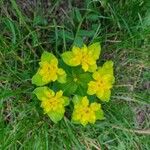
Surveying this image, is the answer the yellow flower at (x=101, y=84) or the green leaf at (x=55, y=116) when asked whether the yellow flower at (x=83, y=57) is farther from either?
the green leaf at (x=55, y=116)

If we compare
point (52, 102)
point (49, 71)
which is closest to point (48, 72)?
point (49, 71)

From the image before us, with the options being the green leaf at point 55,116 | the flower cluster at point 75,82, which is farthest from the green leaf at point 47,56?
A: the green leaf at point 55,116

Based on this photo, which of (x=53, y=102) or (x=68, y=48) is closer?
(x=53, y=102)

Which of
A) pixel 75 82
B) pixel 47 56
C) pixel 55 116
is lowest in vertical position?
pixel 55 116

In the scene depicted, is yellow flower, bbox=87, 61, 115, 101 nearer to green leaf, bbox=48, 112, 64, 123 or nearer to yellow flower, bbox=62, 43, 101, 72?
yellow flower, bbox=62, 43, 101, 72

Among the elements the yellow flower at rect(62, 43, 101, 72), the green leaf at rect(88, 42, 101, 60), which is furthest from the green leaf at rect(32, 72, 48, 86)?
the green leaf at rect(88, 42, 101, 60)

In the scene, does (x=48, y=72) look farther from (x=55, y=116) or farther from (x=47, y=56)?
(x=55, y=116)
